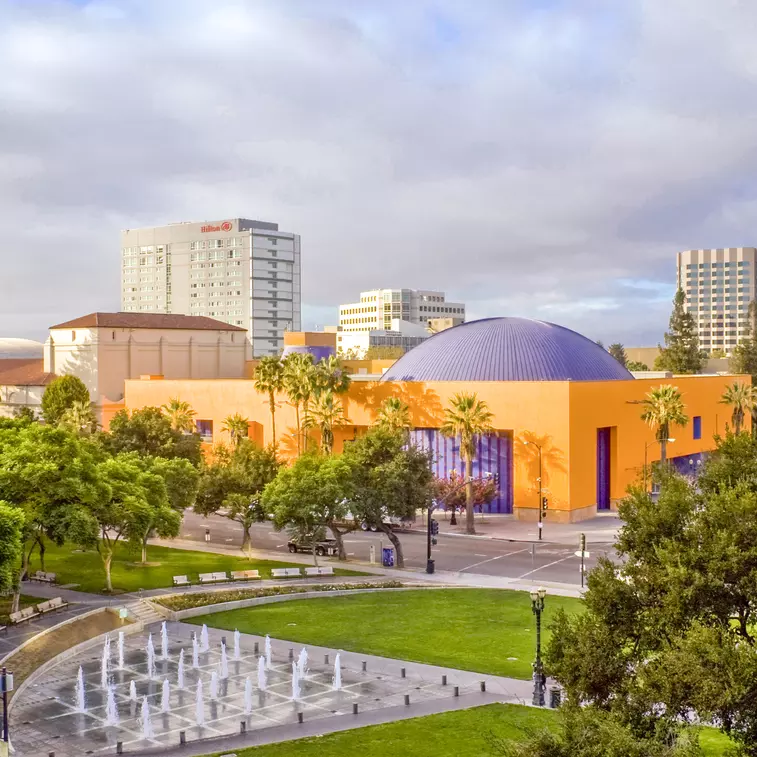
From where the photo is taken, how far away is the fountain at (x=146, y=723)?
3017cm

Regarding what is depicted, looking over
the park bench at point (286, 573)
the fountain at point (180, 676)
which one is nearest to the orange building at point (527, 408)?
the park bench at point (286, 573)

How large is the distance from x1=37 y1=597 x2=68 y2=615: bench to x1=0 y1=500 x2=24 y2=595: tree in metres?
6.62

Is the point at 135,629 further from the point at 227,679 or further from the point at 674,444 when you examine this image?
the point at 674,444

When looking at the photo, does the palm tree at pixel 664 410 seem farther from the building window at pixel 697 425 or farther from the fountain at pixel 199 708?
the fountain at pixel 199 708

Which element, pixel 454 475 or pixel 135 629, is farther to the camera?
pixel 454 475

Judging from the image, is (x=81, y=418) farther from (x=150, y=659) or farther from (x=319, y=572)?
(x=150, y=659)

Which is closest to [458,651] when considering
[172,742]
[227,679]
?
[227,679]

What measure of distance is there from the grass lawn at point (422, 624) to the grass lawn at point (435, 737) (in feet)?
18.2

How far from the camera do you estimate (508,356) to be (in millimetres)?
91188

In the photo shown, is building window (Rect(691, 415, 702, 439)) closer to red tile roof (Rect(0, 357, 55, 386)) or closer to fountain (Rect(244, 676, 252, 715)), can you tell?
fountain (Rect(244, 676, 252, 715))

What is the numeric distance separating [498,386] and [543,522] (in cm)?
1231

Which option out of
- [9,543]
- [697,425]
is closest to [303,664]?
[9,543]

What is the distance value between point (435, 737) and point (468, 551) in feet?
121

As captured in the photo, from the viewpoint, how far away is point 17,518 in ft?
128
